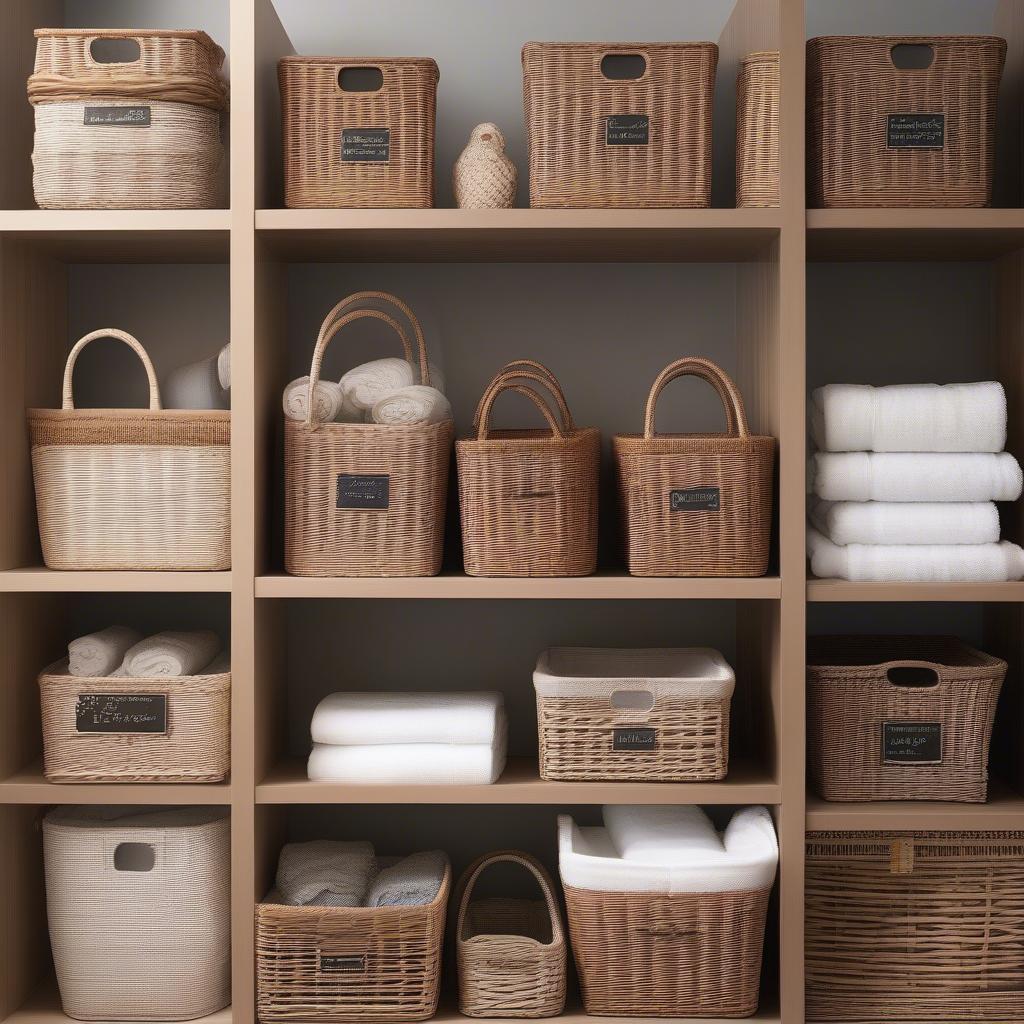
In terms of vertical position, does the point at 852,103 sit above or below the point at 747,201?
above

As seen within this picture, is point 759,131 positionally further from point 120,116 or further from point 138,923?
point 138,923

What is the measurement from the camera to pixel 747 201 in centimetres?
195

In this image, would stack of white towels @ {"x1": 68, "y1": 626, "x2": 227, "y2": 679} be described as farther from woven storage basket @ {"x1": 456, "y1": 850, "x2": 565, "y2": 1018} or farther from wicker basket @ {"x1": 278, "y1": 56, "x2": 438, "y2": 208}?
wicker basket @ {"x1": 278, "y1": 56, "x2": 438, "y2": 208}

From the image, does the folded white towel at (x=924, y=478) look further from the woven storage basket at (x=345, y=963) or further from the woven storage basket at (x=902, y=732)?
the woven storage basket at (x=345, y=963)

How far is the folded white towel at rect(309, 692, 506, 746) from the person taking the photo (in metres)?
2.00

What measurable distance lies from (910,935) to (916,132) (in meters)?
1.40

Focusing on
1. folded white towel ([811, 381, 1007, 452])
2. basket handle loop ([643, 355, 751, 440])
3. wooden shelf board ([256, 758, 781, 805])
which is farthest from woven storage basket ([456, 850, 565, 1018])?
folded white towel ([811, 381, 1007, 452])

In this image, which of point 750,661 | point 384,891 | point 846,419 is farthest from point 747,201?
point 384,891

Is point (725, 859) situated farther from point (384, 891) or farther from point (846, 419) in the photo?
point (846, 419)

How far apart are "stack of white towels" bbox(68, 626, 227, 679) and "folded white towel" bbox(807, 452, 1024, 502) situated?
1188 millimetres

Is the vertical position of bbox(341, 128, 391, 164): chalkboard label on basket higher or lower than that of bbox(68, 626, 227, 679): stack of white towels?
higher

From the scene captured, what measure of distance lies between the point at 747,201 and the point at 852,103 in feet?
0.79

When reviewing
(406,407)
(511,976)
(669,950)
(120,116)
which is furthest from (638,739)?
(120,116)

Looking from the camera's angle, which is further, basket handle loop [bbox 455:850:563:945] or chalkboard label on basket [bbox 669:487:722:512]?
basket handle loop [bbox 455:850:563:945]
